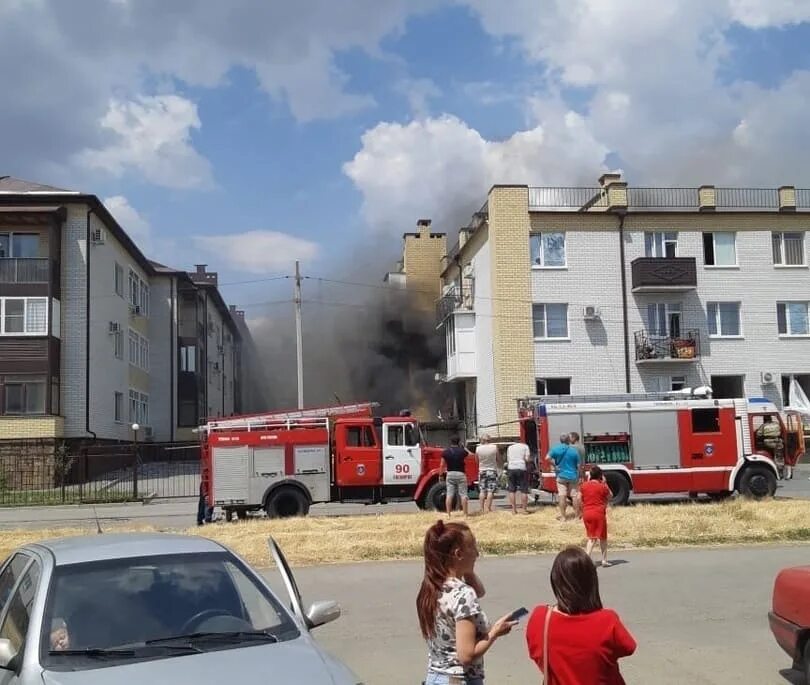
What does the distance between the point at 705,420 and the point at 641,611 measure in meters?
12.2

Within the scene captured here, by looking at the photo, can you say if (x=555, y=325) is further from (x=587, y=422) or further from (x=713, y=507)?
(x=713, y=507)

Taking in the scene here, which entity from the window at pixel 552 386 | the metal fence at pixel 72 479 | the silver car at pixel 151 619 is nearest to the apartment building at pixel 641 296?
the window at pixel 552 386

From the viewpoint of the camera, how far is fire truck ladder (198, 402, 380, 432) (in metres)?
19.5

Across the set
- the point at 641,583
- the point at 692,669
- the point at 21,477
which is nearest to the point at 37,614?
the point at 692,669

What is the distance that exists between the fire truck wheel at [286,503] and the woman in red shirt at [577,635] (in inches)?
624

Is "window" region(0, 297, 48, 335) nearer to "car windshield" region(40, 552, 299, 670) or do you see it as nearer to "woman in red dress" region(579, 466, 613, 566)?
"woman in red dress" region(579, 466, 613, 566)

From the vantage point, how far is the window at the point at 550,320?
36.0 m

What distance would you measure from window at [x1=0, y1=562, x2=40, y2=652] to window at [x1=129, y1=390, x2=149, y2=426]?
40590mm

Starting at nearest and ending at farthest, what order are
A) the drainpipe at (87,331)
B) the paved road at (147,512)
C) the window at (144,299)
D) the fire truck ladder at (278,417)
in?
the fire truck ladder at (278,417), the paved road at (147,512), the drainpipe at (87,331), the window at (144,299)

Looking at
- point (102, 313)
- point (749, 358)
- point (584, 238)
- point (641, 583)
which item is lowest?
point (641, 583)

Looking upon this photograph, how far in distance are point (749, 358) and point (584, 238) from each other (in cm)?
856

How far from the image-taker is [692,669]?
21.9ft

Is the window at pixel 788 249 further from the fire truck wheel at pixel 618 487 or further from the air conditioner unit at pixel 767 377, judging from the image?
the fire truck wheel at pixel 618 487

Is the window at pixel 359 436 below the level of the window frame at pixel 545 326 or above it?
below
